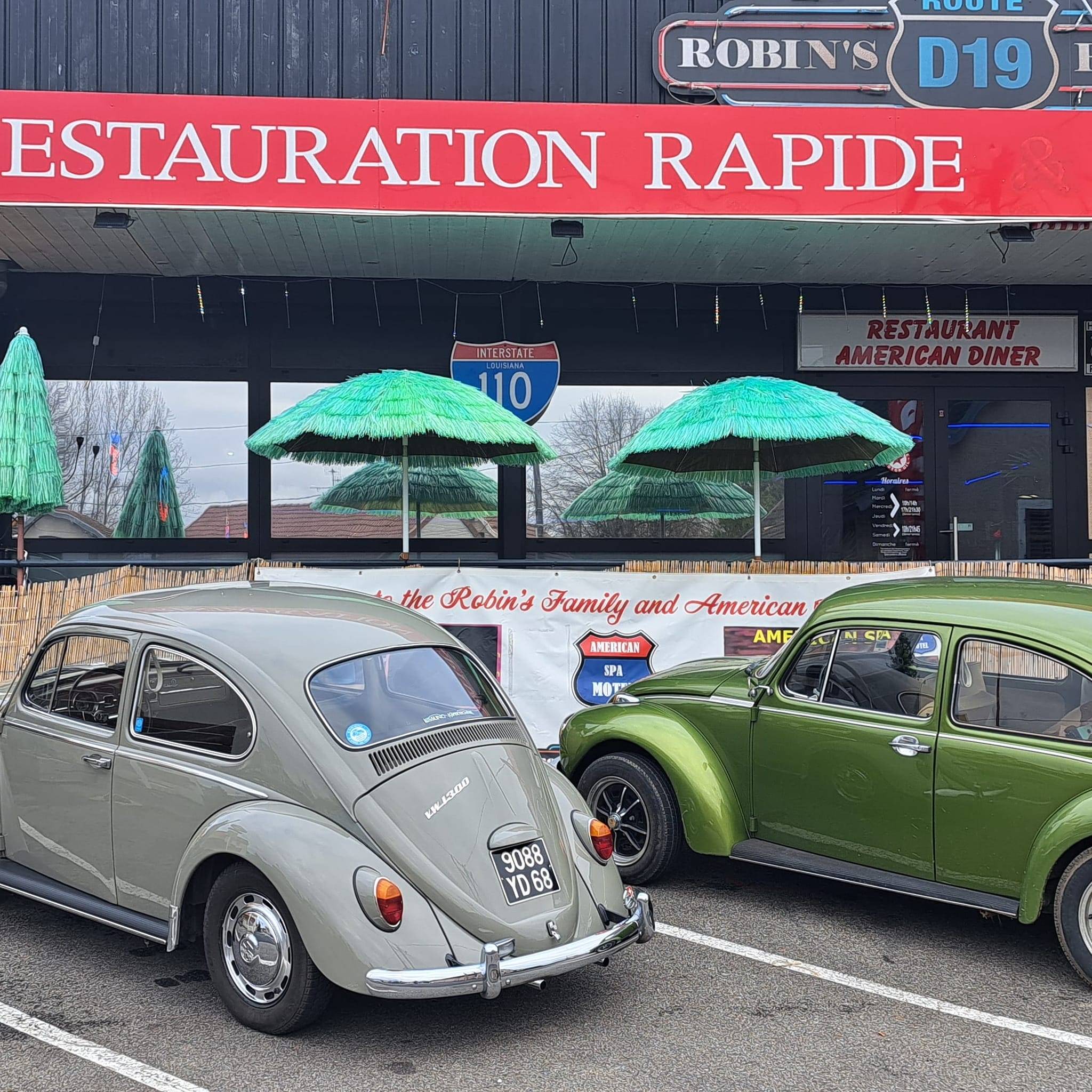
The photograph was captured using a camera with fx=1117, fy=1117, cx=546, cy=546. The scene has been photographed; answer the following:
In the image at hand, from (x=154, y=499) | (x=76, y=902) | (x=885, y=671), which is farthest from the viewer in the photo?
(x=154, y=499)

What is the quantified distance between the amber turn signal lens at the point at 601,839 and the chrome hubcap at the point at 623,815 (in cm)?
128

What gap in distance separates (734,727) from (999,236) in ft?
21.6

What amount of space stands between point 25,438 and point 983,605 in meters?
8.00

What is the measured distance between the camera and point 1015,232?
33.3 ft

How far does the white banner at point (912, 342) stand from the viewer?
497 inches

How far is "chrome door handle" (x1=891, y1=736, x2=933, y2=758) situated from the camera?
5.23 metres

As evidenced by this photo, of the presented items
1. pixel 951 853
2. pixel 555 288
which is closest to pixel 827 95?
pixel 555 288

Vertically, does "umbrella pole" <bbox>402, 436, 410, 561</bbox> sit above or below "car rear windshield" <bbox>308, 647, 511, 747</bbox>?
above

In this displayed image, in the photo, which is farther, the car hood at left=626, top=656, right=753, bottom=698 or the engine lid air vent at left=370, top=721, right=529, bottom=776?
the car hood at left=626, top=656, right=753, bottom=698

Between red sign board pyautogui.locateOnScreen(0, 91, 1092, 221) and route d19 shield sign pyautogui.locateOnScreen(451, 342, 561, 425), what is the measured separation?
2905mm

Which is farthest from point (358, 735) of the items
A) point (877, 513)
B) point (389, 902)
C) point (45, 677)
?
point (877, 513)

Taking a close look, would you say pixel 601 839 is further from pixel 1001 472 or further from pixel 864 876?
pixel 1001 472

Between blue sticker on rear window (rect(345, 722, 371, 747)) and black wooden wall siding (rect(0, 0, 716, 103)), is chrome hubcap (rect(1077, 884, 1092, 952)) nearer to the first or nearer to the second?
blue sticker on rear window (rect(345, 722, 371, 747))

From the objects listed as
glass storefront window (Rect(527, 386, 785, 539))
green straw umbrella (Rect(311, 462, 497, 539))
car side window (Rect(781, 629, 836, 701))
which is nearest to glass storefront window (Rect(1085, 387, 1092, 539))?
glass storefront window (Rect(527, 386, 785, 539))
